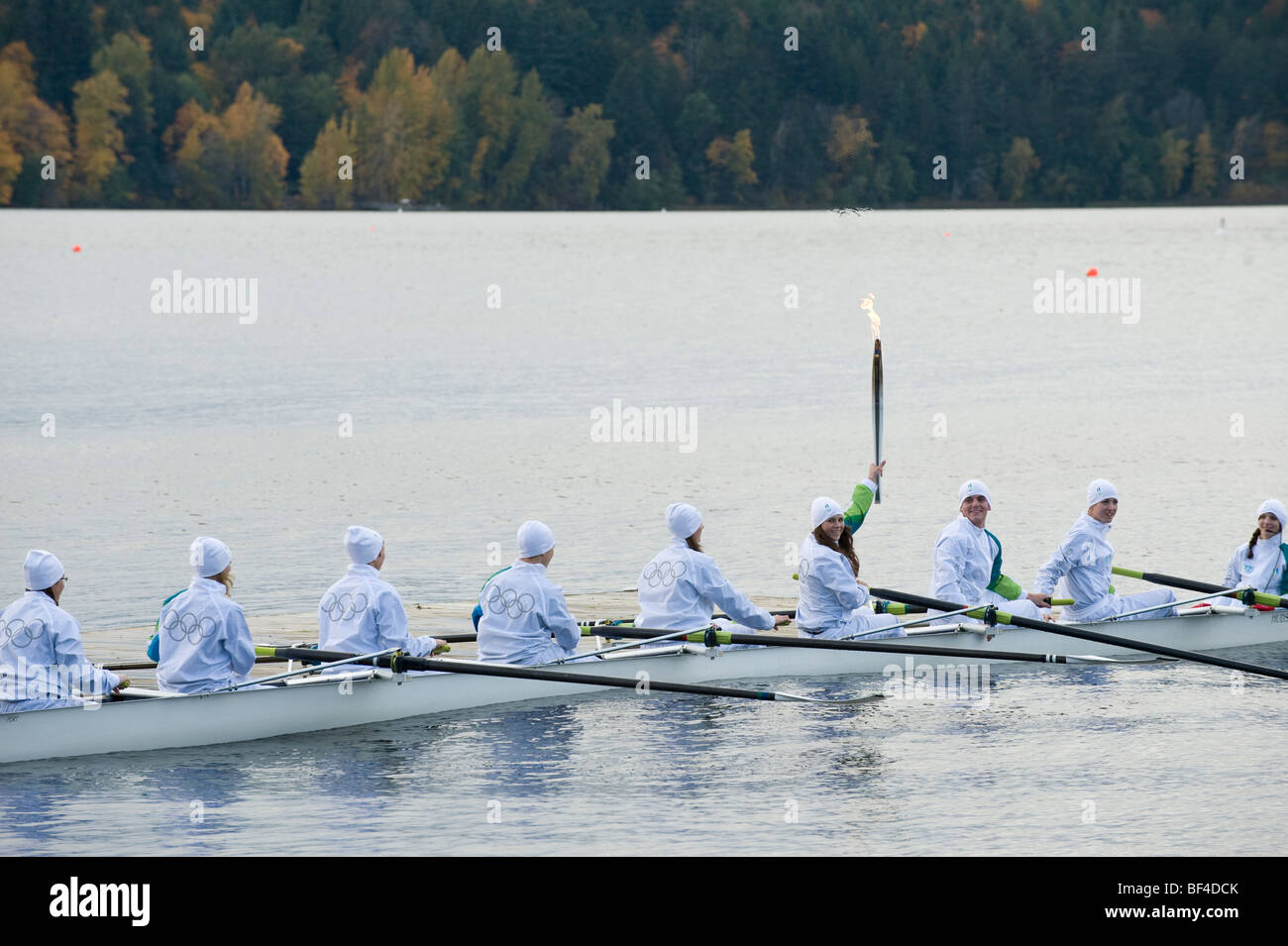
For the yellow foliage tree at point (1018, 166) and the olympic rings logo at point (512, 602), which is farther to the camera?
the yellow foliage tree at point (1018, 166)

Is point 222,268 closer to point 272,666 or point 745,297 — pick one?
point 745,297

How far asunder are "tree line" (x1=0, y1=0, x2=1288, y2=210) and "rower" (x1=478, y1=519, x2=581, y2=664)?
11115 centimetres

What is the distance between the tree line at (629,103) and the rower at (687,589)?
110 m

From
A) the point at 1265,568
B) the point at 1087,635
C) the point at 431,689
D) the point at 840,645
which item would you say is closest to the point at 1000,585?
the point at 1087,635

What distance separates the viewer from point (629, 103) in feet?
458

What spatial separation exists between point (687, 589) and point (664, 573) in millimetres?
231

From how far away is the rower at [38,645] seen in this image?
12898 mm

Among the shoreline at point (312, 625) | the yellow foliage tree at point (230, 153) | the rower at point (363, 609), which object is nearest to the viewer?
the rower at point (363, 609)

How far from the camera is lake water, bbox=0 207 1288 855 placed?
12969 mm

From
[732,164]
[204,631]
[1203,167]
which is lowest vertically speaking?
[204,631]

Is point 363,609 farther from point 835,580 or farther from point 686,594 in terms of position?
point 835,580

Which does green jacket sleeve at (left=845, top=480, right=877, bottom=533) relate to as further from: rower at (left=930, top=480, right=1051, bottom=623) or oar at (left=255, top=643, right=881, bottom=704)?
oar at (left=255, top=643, right=881, bottom=704)

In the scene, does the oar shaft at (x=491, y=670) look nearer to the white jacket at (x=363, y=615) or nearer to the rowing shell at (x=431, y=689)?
the white jacket at (x=363, y=615)

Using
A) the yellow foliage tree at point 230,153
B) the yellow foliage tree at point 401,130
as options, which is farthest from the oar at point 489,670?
the yellow foliage tree at point 401,130
